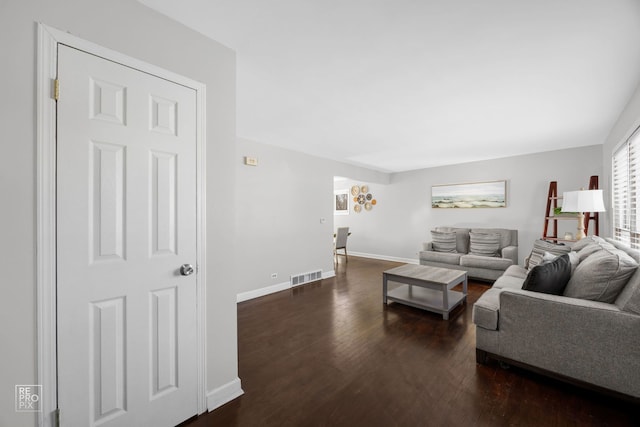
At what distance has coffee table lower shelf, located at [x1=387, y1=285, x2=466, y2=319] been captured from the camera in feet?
10.2

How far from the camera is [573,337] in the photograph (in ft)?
5.77

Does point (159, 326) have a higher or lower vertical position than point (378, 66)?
lower

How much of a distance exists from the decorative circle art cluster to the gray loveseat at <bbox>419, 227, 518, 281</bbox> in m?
2.02

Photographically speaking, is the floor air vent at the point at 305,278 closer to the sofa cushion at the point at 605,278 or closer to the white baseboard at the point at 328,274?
the white baseboard at the point at 328,274

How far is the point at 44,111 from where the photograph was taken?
1126mm

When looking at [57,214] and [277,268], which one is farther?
[277,268]

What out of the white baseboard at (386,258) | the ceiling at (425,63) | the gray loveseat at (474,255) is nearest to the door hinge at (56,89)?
the ceiling at (425,63)

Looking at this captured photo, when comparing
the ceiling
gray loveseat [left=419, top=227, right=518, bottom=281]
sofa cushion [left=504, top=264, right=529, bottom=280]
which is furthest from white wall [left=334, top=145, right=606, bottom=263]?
sofa cushion [left=504, top=264, right=529, bottom=280]

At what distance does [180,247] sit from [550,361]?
8.64 feet

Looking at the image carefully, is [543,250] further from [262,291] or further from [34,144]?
[34,144]

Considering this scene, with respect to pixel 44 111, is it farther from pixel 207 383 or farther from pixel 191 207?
pixel 207 383

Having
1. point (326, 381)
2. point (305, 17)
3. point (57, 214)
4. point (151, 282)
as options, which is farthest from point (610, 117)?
point (57, 214)

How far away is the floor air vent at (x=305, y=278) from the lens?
177 inches

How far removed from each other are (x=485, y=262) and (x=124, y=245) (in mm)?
5160
